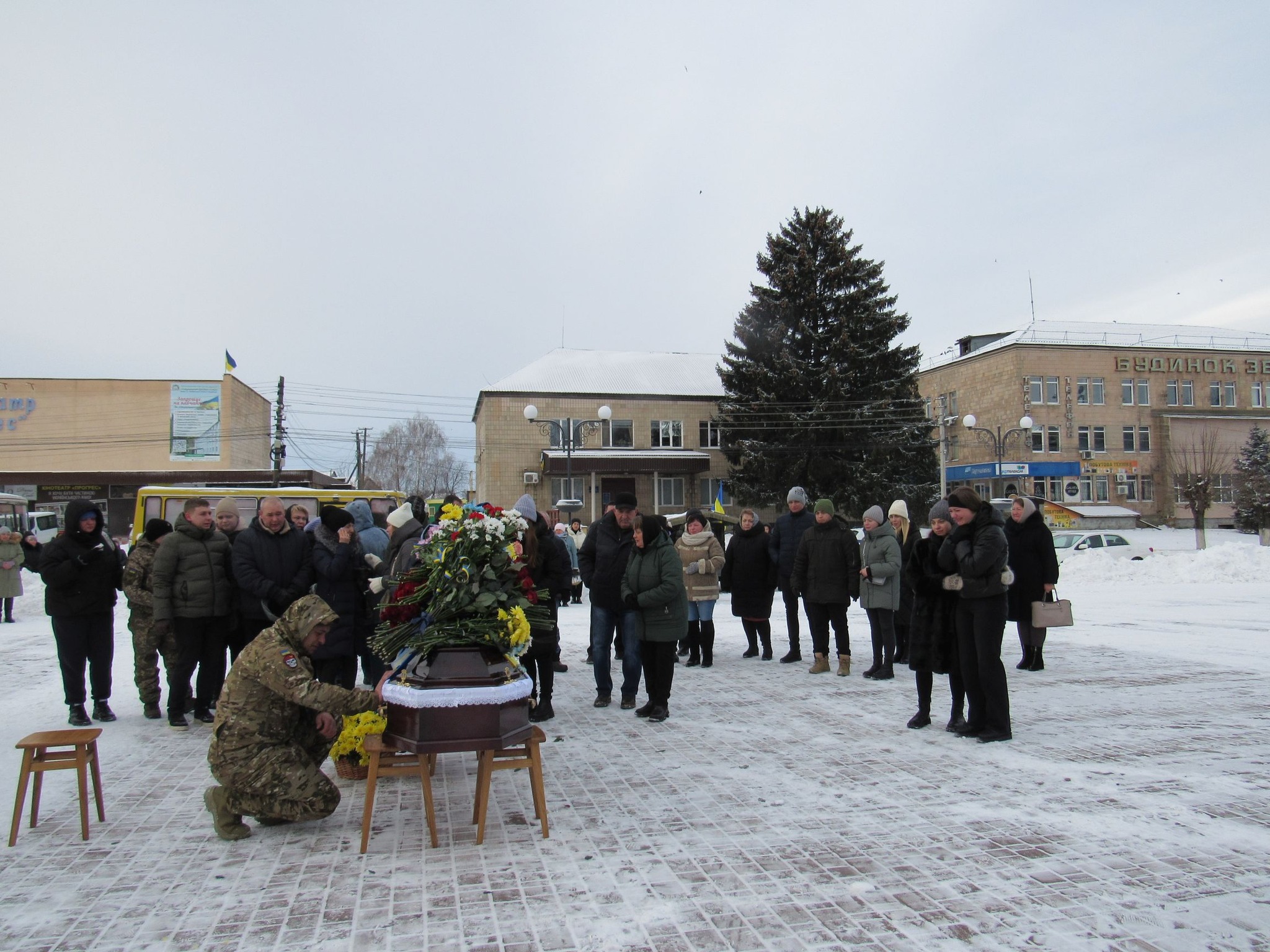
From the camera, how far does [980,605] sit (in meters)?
6.51

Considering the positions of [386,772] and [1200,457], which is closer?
[386,772]

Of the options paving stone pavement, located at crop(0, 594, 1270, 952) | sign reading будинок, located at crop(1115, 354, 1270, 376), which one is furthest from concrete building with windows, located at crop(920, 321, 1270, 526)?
paving stone pavement, located at crop(0, 594, 1270, 952)

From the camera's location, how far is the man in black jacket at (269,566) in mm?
7070

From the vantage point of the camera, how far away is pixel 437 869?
4.28m

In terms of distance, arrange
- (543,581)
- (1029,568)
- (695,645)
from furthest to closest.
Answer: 1. (695,645)
2. (1029,568)
3. (543,581)

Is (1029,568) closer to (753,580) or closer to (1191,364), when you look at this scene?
(753,580)

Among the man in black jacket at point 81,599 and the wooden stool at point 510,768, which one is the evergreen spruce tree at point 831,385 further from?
the wooden stool at point 510,768

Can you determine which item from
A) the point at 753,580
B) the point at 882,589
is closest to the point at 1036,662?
the point at 882,589

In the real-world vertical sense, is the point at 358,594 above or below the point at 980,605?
above

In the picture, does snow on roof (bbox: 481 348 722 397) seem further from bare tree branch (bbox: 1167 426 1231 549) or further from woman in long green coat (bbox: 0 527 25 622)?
woman in long green coat (bbox: 0 527 25 622)

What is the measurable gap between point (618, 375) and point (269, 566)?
154 ft

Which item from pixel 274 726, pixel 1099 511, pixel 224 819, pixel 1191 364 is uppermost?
pixel 1191 364

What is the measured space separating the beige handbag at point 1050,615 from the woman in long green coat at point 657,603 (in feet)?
12.4

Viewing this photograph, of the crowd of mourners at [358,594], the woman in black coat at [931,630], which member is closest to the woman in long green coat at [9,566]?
the crowd of mourners at [358,594]
